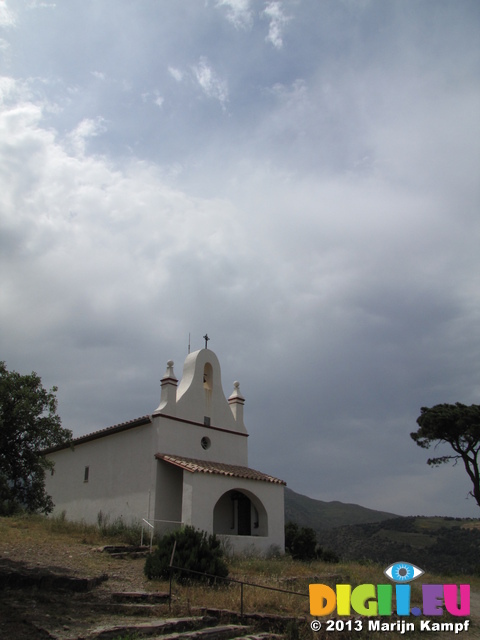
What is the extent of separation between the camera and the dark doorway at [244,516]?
22.0m

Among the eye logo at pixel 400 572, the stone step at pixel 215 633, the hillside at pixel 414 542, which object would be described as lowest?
the hillside at pixel 414 542

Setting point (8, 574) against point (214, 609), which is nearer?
point (214, 609)

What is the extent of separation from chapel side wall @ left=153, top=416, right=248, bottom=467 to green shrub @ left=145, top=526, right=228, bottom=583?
644cm

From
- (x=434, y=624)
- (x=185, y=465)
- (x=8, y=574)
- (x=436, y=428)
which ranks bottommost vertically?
(x=434, y=624)

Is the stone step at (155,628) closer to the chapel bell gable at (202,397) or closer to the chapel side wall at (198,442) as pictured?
the chapel side wall at (198,442)

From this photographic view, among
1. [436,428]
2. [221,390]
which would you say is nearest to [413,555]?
[436,428]

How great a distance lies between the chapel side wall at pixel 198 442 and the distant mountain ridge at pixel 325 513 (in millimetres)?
52635

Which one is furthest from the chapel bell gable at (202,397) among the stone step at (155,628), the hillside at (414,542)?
the stone step at (155,628)

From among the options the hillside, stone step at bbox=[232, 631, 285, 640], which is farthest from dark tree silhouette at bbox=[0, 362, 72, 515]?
the hillside

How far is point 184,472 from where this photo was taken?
19.2m

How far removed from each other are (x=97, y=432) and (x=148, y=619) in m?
14.6

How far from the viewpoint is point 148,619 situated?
9.62m

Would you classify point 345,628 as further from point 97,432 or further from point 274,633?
point 97,432

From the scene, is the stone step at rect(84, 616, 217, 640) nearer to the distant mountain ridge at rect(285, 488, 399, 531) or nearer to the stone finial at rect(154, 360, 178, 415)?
the stone finial at rect(154, 360, 178, 415)
